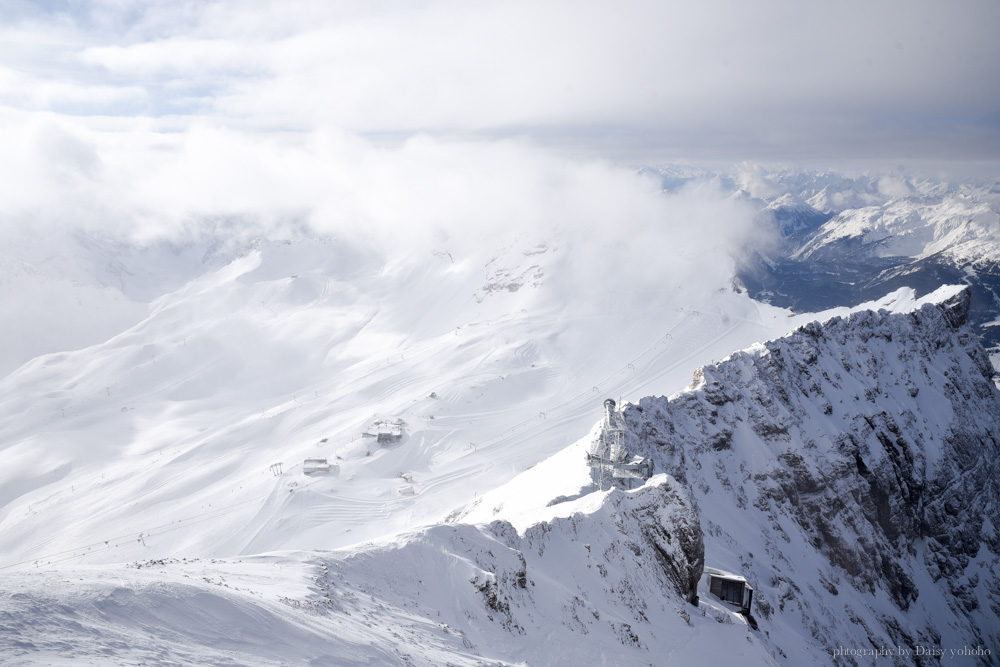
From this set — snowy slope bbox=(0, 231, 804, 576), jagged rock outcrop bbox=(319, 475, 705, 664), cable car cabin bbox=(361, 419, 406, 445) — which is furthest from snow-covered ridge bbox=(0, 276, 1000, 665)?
cable car cabin bbox=(361, 419, 406, 445)

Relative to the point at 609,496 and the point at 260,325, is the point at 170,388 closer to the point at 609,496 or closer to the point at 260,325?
the point at 260,325

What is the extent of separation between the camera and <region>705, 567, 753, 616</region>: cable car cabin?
29.1 metres

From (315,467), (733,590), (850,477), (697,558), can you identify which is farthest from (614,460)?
(315,467)

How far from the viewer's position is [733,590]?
29406mm

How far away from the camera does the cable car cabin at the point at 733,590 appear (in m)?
29.1

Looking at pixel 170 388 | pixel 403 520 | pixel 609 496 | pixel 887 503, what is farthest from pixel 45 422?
pixel 887 503

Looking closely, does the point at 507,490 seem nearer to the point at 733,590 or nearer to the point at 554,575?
the point at 733,590

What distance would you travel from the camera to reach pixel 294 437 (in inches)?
4008

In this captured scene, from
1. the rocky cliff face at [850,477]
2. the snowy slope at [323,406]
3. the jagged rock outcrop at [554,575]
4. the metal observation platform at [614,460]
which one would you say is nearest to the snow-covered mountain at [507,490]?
the jagged rock outcrop at [554,575]

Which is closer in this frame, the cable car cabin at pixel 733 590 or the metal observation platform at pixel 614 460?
the cable car cabin at pixel 733 590

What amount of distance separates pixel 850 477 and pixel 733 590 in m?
34.6

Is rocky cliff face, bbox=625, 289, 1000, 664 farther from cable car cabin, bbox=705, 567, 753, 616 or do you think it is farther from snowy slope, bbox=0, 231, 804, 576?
snowy slope, bbox=0, 231, 804, 576

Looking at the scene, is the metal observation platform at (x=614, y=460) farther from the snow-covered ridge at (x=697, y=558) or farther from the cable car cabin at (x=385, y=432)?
the cable car cabin at (x=385, y=432)

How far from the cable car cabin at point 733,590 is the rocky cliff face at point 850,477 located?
389 cm
